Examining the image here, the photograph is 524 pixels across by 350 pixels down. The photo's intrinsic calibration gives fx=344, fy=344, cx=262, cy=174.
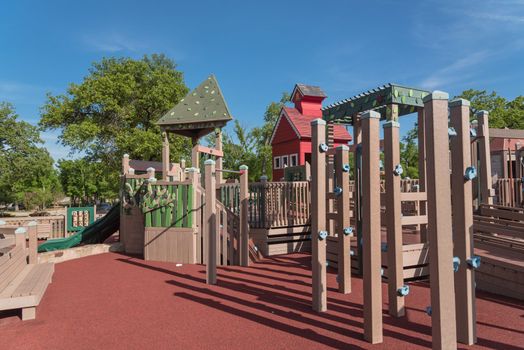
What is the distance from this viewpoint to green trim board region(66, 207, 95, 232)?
14.7 meters

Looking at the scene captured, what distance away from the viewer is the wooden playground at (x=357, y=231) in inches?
136

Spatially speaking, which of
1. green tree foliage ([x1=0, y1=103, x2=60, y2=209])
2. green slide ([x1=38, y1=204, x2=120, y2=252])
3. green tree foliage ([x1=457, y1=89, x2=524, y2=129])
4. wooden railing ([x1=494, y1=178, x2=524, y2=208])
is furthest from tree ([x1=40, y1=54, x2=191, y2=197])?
green tree foliage ([x1=457, y1=89, x2=524, y2=129])

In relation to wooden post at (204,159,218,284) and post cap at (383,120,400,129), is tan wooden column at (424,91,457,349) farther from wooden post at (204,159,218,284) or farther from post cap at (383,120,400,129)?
wooden post at (204,159,218,284)

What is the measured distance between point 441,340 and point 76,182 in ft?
195

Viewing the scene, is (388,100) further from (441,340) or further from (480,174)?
(441,340)

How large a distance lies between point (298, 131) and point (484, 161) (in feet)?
49.3

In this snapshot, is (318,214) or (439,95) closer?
(439,95)

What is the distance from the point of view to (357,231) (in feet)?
21.5

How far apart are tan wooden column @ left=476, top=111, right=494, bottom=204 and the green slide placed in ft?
35.3

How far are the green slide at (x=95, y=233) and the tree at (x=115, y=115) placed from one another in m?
13.4

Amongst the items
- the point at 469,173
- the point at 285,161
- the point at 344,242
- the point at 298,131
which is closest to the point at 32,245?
the point at 344,242

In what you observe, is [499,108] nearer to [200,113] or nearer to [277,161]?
[277,161]

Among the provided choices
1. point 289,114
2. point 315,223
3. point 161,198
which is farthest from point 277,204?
point 289,114

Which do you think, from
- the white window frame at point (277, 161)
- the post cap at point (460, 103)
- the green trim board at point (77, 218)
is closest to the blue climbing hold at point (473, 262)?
the post cap at point (460, 103)
